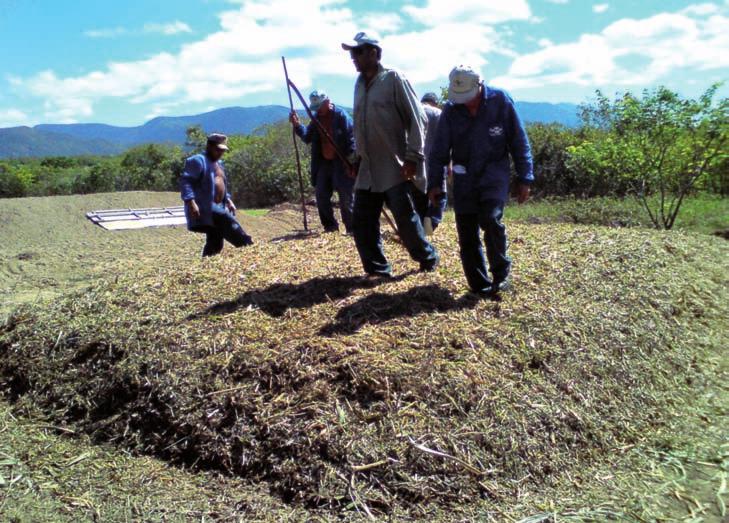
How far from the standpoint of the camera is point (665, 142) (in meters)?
8.91

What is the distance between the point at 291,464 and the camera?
3.18 metres

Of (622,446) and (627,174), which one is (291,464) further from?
(627,174)

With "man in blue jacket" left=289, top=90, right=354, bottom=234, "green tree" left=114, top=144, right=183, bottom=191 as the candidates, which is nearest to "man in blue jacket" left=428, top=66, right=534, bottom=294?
"man in blue jacket" left=289, top=90, right=354, bottom=234

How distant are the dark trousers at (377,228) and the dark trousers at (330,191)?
259 cm

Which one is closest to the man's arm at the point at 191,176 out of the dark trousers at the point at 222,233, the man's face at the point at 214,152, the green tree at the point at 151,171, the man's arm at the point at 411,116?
the man's face at the point at 214,152

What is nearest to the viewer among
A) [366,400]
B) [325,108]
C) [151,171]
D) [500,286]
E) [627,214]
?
[366,400]

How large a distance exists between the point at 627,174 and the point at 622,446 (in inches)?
275

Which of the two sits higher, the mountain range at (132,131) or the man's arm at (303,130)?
the mountain range at (132,131)

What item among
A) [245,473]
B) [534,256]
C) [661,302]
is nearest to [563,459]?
[245,473]

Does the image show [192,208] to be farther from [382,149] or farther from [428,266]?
[428,266]

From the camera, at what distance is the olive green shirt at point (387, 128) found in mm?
4812

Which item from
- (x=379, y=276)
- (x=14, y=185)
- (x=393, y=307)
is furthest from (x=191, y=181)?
(x=14, y=185)

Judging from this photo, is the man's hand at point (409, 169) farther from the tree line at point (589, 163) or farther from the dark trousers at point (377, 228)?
the tree line at point (589, 163)

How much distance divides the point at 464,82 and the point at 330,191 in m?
4.07
